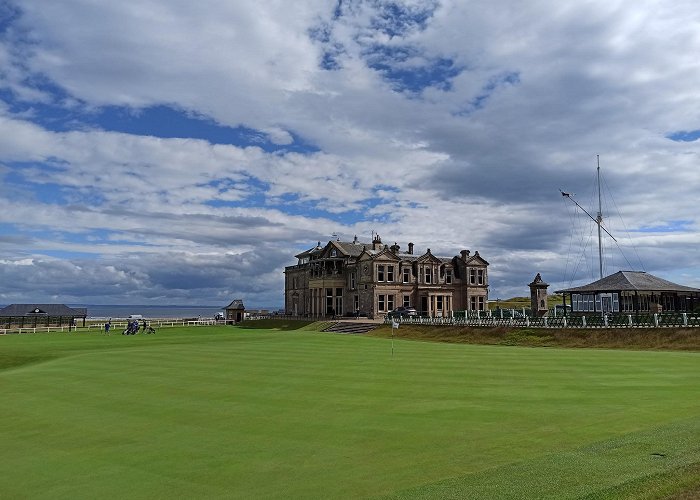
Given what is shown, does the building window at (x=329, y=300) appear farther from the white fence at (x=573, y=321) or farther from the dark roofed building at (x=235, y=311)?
the white fence at (x=573, y=321)

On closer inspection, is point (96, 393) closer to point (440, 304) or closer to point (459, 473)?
point (459, 473)

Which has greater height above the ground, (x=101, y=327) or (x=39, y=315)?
(x=39, y=315)

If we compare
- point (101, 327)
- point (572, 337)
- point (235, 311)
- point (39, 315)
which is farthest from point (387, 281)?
point (39, 315)

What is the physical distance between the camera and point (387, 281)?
76.2 meters

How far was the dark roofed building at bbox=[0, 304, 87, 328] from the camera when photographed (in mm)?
75438

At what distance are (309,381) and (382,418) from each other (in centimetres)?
689

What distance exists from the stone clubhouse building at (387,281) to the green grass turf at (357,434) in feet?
175

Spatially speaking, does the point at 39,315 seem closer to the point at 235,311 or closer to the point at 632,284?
the point at 235,311

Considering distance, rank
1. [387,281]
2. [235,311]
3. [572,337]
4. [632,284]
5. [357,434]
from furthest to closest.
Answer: [235,311] < [387,281] < [632,284] < [572,337] < [357,434]

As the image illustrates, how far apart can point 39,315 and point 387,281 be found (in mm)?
50490

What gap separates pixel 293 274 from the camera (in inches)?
3637

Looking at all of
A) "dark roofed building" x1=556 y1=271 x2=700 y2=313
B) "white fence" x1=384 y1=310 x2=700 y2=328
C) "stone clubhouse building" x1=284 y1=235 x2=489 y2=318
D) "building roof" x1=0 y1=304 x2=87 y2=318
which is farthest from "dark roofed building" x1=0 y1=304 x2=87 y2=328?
"dark roofed building" x1=556 y1=271 x2=700 y2=313

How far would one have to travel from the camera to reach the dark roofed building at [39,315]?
75.4 metres

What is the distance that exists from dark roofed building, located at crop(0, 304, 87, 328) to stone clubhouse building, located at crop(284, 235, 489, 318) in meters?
35.4
